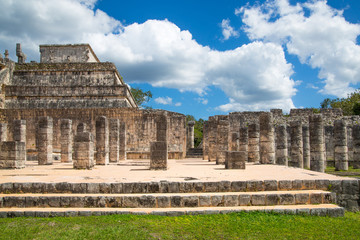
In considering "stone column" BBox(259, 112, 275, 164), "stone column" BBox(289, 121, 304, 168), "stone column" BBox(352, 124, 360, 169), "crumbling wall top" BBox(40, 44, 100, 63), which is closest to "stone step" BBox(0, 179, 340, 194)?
"stone column" BBox(259, 112, 275, 164)

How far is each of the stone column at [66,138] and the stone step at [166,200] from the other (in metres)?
9.15

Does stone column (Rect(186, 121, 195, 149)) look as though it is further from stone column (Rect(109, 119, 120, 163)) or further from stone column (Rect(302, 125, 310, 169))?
stone column (Rect(109, 119, 120, 163))

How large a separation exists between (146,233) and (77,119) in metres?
17.6

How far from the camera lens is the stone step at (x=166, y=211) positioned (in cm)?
627

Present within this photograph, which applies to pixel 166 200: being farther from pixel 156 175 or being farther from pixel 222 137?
pixel 222 137

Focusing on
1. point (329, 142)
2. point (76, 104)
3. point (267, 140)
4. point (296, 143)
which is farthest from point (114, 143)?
point (329, 142)

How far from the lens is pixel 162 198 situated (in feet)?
22.1

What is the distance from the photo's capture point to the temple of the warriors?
6797 millimetres

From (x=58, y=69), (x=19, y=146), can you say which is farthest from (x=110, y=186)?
(x=58, y=69)

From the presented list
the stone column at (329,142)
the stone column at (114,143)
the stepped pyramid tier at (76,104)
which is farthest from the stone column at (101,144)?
the stone column at (329,142)

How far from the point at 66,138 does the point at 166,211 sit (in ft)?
37.3

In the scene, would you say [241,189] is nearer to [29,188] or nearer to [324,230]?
[324,230]

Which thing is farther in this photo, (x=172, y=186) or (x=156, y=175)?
(x=156, y=175)

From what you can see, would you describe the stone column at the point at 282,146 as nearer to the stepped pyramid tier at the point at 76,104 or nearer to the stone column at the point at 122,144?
the stepped pyramid tier at the point at 76,104
